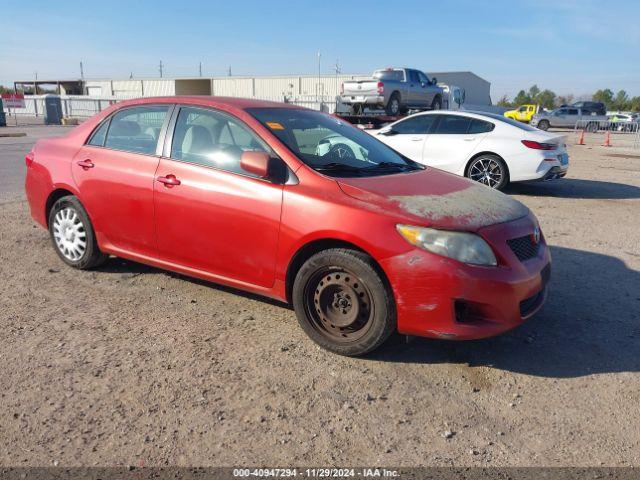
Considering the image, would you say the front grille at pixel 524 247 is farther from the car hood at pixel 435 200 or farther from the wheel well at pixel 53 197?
the wheel well at pixel 53 197

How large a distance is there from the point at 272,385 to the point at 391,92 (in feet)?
51.0

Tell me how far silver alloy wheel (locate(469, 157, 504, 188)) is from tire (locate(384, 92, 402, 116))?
831 centimetres

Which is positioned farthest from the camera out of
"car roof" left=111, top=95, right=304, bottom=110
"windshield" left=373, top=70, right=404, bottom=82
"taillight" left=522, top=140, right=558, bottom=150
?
"windshield" left=373, top=70, right=404, bottom=82

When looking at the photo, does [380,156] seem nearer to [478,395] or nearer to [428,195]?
[428,195]

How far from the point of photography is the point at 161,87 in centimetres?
6241

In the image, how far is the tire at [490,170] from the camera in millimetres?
9484

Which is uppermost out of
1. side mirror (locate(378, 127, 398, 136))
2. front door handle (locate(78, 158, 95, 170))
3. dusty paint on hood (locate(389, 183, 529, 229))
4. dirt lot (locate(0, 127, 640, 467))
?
side mirror (locate(378, 127, 398, 136))

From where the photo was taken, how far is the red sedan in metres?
3.19

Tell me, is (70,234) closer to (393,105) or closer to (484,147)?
(484,147)

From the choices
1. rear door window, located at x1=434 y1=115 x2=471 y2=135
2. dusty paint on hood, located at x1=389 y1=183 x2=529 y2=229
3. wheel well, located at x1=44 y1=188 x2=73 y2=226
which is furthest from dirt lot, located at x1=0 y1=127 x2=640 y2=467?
rear door window, located at x1=434 y1=115 x2=471 y2=135

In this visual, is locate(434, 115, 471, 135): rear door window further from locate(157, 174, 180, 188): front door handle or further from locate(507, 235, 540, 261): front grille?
locate(157, 174, 180, 188): front door handle

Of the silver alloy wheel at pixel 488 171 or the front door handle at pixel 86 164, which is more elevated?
the front door handle at pixel 86 164

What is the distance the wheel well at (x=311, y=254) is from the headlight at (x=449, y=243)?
281 mm

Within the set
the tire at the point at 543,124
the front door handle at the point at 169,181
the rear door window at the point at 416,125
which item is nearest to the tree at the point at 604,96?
the tire at the point at 543,124
